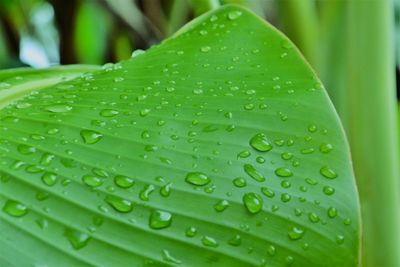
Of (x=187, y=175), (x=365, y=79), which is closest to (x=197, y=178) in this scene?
(x=187, y=175)

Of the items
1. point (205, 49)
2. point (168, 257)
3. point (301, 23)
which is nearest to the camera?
point (168, 257)

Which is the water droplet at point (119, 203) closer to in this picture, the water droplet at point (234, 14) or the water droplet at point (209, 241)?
the water droplet at point (209, 241)

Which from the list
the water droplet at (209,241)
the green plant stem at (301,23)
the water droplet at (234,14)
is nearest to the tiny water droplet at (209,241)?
the water droplet at (209,241)

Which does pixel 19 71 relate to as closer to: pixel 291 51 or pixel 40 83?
pixel 40 83

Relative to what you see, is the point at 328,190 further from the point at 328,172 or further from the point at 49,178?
the point at 49,178

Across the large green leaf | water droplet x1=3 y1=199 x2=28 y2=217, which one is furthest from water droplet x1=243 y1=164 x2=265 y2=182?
water droplet x1=3 y1=199 x2=28 y2=217

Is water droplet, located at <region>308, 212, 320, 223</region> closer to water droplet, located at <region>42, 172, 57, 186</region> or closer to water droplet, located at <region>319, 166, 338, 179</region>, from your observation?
water droplet, located at <region>319, 166, 338, 179</region>
